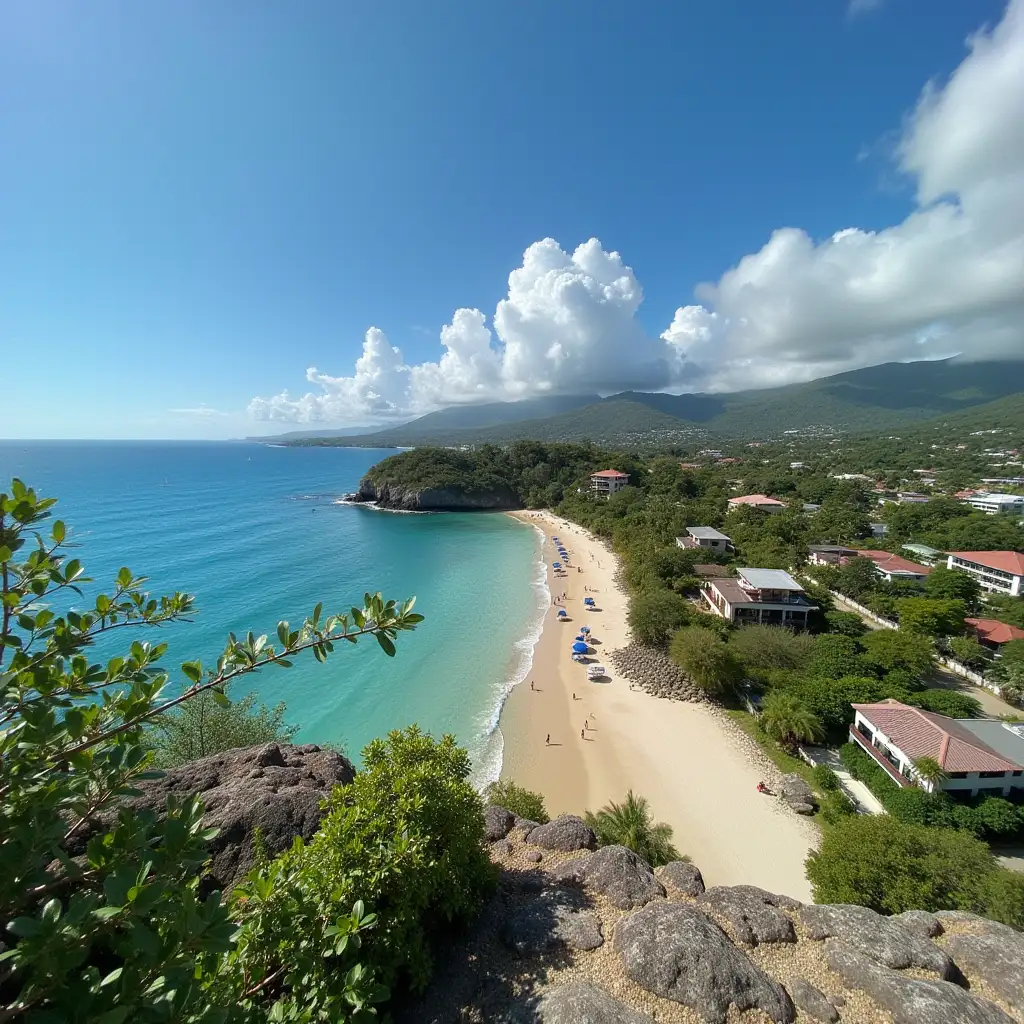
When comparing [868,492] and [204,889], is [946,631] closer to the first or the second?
[204,889]

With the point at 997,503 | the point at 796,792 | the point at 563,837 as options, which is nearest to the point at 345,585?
the point at 563,837

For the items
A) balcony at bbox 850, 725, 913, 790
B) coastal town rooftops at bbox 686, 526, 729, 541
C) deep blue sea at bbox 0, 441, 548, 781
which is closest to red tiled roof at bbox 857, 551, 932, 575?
coastal town rooftops at bbox 686, 526, 729, 541

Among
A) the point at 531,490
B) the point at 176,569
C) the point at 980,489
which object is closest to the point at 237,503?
the point at 176,569

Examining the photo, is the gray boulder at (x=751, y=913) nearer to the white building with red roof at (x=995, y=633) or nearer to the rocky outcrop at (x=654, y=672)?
the rocky outcrop at (x=654, y=672)

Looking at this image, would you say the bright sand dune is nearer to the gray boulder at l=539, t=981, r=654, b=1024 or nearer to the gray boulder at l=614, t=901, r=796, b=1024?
the gray boulder at l=614, t=901, r=796, b=1024

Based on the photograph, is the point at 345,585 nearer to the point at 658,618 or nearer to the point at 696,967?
the point at 658,618

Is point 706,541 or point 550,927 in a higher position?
point 550,927
